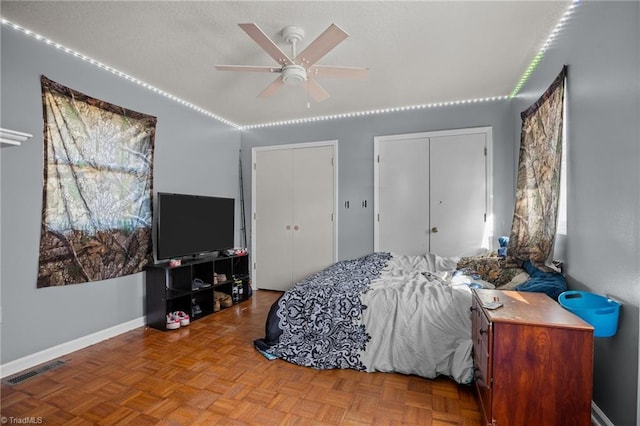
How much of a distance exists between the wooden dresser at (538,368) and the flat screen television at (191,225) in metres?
3.00

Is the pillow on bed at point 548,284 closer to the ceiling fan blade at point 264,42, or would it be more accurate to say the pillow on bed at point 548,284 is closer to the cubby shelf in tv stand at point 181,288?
the ceiling fan blade at point 264,42

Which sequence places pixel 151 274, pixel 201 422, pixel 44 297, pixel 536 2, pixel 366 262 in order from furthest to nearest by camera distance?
pixel 366 262
pixel 151 274
pixel 44 297
pixel 536 2
pixel 201 422

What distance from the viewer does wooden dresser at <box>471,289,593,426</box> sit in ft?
4.44

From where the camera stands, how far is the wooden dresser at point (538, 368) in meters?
1.35

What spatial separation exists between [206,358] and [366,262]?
1.85 meters

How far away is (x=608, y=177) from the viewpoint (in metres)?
1.60

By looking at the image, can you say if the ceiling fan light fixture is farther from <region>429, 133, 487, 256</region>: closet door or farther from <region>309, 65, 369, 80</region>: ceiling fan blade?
<region>429, 133, 487, 256</region>: closet door

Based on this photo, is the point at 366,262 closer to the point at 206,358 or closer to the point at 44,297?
the point at 206,358

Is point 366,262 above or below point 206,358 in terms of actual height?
above

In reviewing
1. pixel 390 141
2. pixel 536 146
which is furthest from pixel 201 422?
pixel 390 141

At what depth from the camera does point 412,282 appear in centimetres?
261

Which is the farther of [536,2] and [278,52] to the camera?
[278,52]

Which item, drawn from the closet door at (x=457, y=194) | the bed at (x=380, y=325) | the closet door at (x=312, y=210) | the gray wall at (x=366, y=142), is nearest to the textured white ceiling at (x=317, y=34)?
the gray wall at (x=366, y=142)

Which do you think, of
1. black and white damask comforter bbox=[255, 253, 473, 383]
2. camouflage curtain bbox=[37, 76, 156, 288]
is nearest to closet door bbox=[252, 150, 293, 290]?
camouflage curtain bbox=[37, 76, 156, 288]
